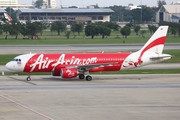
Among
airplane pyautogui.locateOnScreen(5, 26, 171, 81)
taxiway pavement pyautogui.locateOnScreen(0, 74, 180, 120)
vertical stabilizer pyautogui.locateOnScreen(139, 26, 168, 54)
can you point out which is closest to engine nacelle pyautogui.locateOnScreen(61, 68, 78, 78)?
airplane pyautogui.locateOnScreen(5, 26, 171, 81)

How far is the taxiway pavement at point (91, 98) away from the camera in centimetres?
3634

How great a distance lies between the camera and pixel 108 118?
34.9m

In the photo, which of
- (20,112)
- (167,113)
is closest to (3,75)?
(20,112)

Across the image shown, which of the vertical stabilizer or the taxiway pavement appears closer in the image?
the taxiway pavement

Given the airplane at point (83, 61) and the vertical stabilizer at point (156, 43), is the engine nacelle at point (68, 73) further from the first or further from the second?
the vertical stabilizer at point (156, 43)

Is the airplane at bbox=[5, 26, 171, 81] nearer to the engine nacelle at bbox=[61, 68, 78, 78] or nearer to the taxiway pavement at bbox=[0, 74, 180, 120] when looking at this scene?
the engine nacelle at bbox=[61, 68, 78, 78]

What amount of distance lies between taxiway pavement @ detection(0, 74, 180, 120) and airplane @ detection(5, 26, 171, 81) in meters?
1.19

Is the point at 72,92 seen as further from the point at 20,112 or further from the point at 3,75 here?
the point at 3,75

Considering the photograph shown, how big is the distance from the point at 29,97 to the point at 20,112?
24.4 feet

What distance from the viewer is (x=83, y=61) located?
2302 inches

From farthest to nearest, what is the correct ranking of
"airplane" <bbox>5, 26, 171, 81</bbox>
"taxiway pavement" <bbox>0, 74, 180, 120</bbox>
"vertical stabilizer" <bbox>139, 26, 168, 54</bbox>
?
"vertical stabilizer" <bbox>139, 26, 168, 54</bbox>, "airplane" <bbox>5, 26, 171, 81</bbox>, "taxiway pavement" <bbox>0, 74, 180, 120</bbox>

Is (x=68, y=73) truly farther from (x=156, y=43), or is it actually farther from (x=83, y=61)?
(x=156, y=43)

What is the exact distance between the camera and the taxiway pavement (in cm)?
3634

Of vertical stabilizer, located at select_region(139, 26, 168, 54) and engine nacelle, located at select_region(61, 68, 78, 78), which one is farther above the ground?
vertical stabilizer, located at select_region(139, 26, 168, 54)
